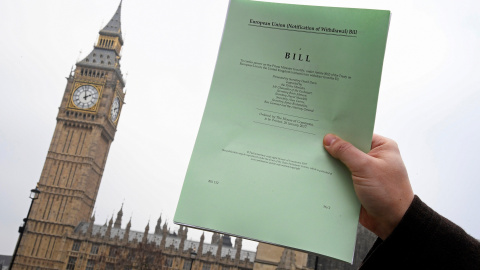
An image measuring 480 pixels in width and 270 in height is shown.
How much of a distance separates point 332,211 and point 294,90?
1.55ft

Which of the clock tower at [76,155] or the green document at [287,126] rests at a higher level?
the clock tower at [76,155]

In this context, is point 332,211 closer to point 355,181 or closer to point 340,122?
point 355,181

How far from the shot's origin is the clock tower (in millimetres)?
53375

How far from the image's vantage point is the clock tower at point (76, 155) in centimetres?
5338

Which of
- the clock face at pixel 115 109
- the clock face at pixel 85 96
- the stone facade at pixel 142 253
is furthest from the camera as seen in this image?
the clock face at pixel 115 109

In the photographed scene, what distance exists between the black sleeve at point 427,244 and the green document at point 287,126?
155 millimetres

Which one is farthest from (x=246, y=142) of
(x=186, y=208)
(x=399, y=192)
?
(x=399, y=192)

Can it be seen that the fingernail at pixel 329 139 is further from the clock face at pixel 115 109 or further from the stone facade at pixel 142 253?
the clock face at pixel 115 109

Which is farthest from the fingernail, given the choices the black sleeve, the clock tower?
the clock tower

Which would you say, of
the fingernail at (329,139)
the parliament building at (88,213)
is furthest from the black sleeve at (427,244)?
the parliament building at (88,213)

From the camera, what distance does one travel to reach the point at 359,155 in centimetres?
163

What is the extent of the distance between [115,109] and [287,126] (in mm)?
63019

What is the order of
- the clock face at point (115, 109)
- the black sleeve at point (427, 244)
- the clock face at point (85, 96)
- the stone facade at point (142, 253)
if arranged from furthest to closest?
the clock face at point (115, 109)
the clock face at point (85, 96)
the stone facade at point (142, 253)
the black sleeve at point (427, 244)

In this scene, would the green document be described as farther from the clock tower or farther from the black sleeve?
the clock tower
